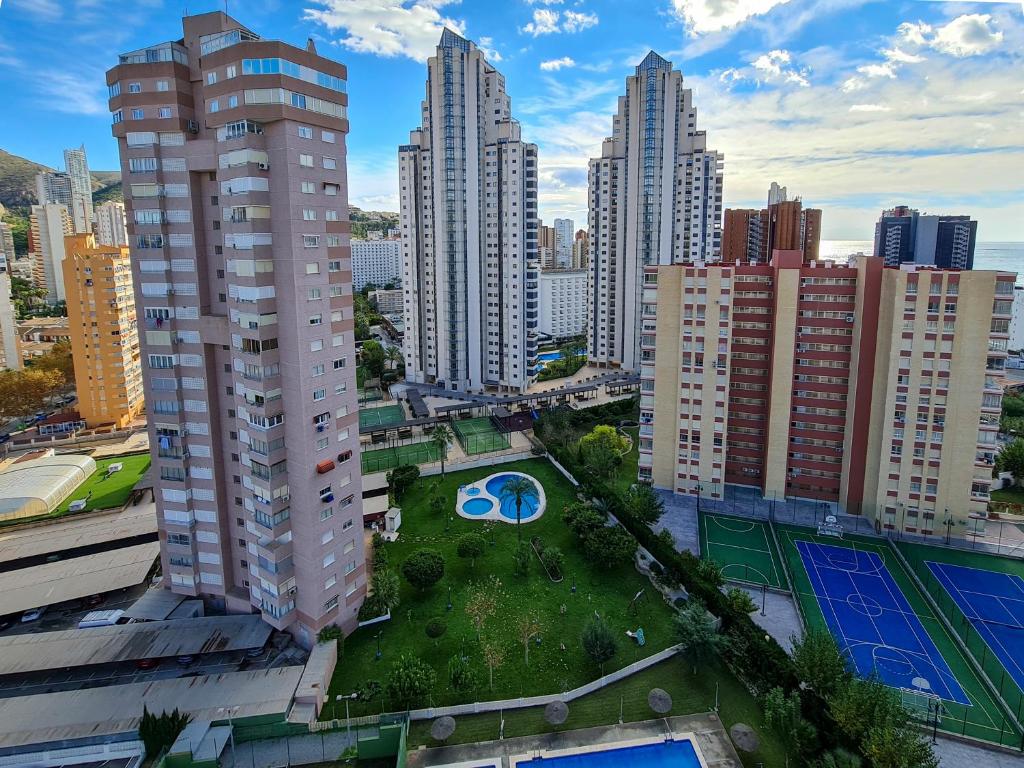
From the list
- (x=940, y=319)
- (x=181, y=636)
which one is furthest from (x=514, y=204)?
(x=181, y=636)

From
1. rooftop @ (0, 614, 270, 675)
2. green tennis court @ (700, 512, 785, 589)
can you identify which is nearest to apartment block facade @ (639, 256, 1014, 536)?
green tennis court @ (700, 512, 785, 589)

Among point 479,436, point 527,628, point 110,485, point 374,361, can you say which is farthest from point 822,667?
point 374,361

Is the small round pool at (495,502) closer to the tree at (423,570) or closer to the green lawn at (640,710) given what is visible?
the tree at (423,570)

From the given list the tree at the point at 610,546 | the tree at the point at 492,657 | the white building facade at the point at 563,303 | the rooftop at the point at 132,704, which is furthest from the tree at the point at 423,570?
the white building facade at the point at 563,303

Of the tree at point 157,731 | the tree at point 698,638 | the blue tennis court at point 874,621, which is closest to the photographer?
the tree at point 157,731

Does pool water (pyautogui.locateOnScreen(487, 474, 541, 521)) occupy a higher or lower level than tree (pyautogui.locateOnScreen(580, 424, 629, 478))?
lower

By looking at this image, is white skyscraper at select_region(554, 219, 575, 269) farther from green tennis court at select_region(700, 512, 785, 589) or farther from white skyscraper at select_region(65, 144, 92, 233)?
green tennis court at select_region(700, 512, 785, 589)
